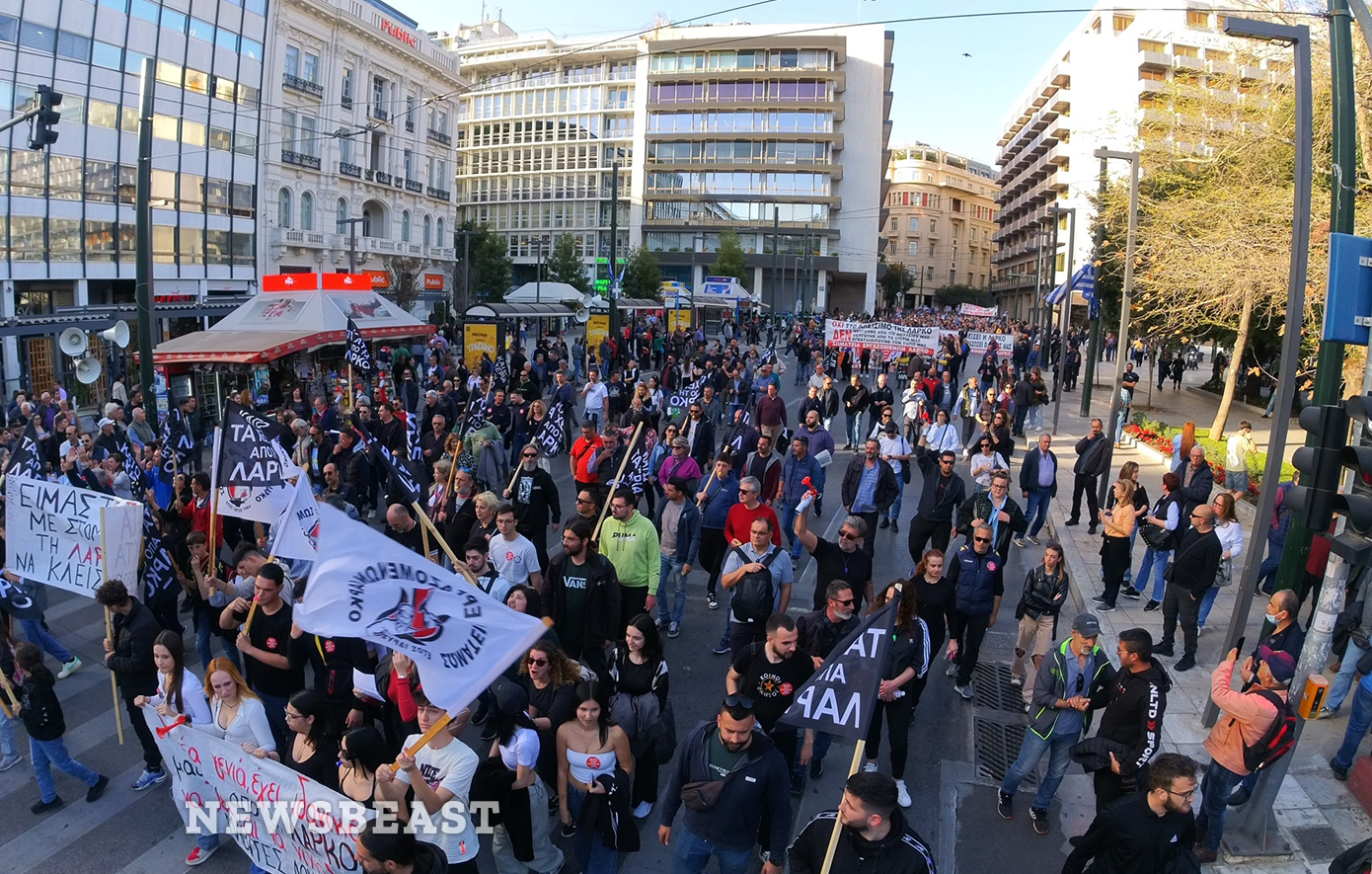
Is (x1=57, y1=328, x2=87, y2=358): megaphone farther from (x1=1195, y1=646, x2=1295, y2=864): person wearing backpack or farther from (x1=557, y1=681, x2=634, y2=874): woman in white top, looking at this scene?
(x1=1195, y1=646, x2=1295, y2=864): person wearing backpack

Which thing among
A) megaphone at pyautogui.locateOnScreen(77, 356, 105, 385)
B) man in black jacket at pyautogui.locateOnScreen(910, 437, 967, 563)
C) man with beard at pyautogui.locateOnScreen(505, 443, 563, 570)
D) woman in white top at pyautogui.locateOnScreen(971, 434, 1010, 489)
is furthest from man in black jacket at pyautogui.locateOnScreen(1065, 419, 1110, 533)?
megaphone at pyautogui.locateOnScreen(77, 356, 105, 385)

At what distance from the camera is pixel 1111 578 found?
9594mm

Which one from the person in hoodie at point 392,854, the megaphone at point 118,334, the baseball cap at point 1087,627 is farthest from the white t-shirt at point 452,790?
the megaphone at point 118,334

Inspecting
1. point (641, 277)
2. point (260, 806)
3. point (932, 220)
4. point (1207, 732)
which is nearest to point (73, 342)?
point (260, 806)

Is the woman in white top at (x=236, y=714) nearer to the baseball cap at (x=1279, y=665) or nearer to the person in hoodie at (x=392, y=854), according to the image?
the person in hoodie at (x=392, y=854)

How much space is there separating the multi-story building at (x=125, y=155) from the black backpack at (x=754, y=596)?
73.0 ft

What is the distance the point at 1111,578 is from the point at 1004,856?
4846 mm

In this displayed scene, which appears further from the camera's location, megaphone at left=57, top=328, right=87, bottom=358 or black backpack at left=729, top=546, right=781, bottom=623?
megaphone at left=57, top=328, right=87, bottom=358

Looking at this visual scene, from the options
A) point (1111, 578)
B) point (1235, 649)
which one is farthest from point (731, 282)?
point (1235, 649)

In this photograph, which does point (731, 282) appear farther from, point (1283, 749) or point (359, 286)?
point (1283, 749)

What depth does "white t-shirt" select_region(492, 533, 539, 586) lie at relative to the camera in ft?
23.5

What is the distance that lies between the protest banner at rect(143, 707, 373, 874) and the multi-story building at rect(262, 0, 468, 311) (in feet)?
110

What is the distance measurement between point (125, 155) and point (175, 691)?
38567 millimetres

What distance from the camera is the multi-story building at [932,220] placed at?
11544 centimetres
